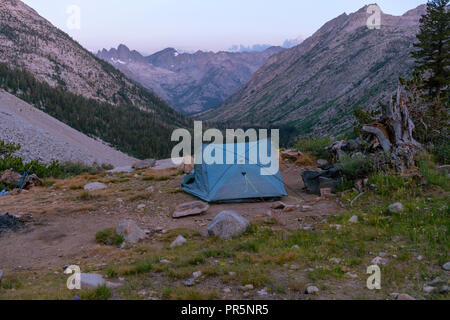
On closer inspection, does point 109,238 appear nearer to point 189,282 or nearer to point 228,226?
point 228,226

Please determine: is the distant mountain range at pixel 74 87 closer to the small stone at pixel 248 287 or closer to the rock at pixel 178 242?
the rock at pixel 178 242

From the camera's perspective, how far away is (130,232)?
8.21 meters

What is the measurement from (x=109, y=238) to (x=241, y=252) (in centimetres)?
374

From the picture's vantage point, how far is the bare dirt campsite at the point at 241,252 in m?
5.00

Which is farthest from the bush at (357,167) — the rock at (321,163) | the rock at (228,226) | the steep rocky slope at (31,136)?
the steep rocky slope at (31,136)

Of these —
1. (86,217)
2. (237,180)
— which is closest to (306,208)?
(237,180)

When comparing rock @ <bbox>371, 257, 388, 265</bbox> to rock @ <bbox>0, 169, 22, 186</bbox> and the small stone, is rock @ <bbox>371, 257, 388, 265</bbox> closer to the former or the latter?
the small stone

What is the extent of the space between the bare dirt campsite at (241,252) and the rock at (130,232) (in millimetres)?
176

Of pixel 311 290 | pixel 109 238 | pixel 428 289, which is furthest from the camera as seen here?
pixel 109 238

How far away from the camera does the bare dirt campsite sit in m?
5.00

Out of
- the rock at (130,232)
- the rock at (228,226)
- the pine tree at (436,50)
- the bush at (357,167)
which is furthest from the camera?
the pine tree at (436,50)

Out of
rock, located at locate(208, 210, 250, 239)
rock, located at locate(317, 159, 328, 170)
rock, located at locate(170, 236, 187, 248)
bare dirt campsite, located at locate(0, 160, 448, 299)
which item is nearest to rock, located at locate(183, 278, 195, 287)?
bare dirt campsite, located at locate(0, 160, 448, 299)

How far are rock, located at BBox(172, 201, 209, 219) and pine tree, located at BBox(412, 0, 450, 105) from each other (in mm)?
21917

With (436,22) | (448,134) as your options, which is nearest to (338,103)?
(436,22)
